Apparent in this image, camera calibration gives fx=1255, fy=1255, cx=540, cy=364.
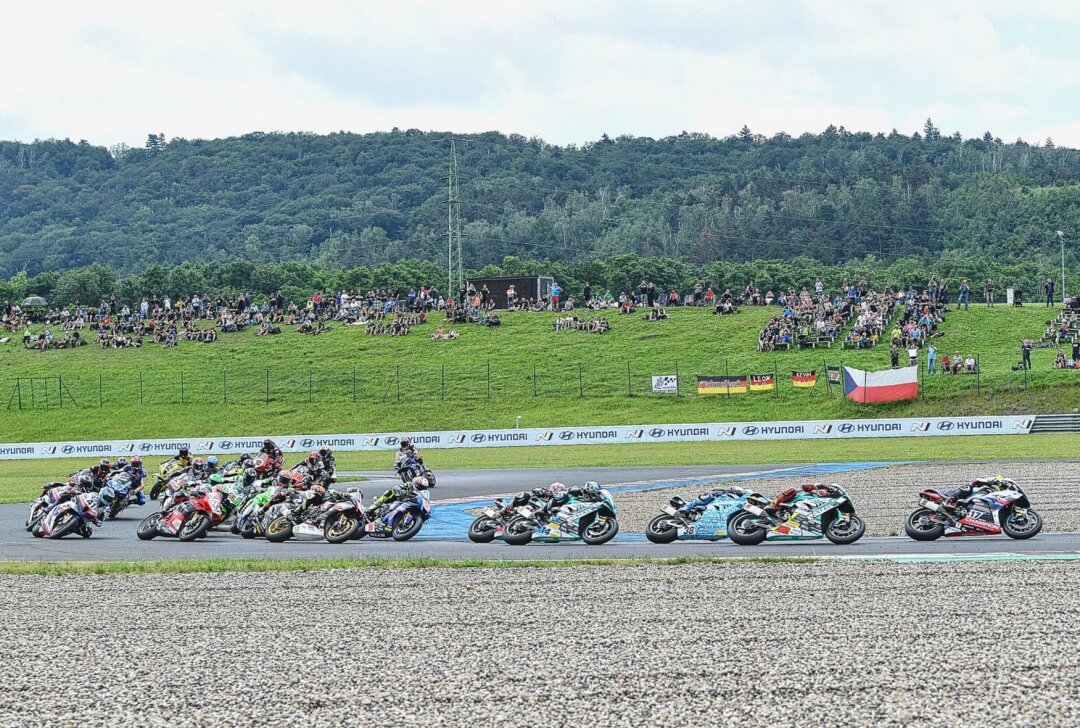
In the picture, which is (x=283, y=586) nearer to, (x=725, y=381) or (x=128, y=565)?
(x=128, y=565)

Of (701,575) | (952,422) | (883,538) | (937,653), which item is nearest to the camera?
(937,653)

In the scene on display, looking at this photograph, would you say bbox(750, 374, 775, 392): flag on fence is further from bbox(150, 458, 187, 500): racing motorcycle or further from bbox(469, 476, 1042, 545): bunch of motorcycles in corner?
bbox(469, 476, 1042, 545): bunch of motorcycles in corner

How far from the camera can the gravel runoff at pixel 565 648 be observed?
1083cm

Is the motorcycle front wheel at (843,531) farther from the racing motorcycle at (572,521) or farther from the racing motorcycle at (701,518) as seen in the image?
the racing motorcycle at (572,521)

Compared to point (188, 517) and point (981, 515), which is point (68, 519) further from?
point (981, 515)

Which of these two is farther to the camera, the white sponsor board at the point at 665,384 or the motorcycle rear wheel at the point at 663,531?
the white sponsor board at the point at 665,384

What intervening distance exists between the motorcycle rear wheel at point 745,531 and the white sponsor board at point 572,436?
36189mm

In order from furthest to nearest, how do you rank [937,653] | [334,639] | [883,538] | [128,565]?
[883,538], [128,565], [334,639], [937,653]

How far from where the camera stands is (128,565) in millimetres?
21016

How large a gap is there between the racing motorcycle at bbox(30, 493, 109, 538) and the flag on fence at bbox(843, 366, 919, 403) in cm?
4185

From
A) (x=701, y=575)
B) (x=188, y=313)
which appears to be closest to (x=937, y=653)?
(x=701, y=575)

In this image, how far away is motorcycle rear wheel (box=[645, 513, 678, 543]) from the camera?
892 inches

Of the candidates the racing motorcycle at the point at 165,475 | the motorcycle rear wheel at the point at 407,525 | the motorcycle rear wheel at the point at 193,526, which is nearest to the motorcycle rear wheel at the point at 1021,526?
the motorcycle rear wheel at the point at 407,525

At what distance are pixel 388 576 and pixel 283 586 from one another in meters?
1.59
